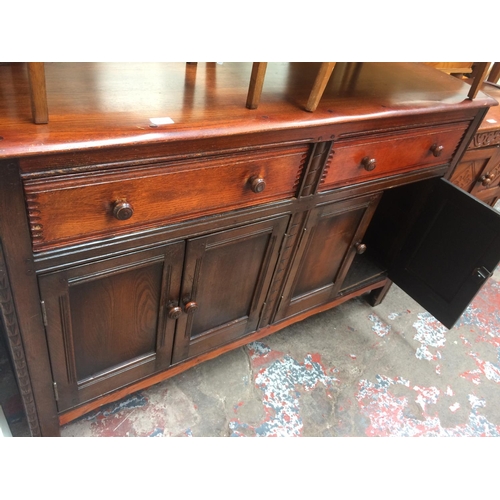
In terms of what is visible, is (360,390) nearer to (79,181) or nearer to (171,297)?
(171,297)

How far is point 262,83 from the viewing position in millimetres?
720

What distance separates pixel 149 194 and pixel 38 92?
0.22 meters

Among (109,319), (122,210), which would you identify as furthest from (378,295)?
(122,210)

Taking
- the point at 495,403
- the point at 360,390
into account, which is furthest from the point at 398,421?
the point at 495,403

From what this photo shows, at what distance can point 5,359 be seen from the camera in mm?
1138

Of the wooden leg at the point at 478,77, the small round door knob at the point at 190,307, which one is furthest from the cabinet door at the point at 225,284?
the wooden leg at the point at 478,77

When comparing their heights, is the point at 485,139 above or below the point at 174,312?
above

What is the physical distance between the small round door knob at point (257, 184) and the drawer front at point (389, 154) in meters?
0.19

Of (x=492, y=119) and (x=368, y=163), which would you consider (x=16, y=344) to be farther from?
(x=492, y=119)

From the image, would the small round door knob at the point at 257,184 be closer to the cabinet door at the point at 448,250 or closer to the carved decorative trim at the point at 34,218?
the carved decorative trim at the point at 34,218

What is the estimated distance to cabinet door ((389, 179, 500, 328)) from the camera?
43.4 inches

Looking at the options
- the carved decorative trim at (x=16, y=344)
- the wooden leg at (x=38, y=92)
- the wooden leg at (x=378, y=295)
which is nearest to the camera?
the wooden leg at (x=38, y=92)

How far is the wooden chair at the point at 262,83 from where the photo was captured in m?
0.70

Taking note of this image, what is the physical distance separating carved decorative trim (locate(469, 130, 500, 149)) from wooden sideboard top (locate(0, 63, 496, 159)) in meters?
0.25
